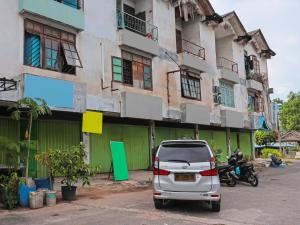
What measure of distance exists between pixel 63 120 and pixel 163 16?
8.38m

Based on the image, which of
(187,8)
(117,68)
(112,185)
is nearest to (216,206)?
(112,185)

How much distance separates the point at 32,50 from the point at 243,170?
30.7 feet

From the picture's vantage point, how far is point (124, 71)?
1631 centimetres

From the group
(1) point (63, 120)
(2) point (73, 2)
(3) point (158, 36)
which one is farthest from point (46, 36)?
(3) point (158, 36)

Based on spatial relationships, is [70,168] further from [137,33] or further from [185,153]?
[137,33]

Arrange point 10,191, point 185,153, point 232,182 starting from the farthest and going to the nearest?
point 232,182
point 10,191
point 185,153

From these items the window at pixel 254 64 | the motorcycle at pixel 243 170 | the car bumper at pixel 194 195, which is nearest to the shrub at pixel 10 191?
the car bumper at pixel 194 195

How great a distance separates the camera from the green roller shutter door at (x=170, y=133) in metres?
20.1

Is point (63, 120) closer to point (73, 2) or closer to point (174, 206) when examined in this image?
point (73, 2)

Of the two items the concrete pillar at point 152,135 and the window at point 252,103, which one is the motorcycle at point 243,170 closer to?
the concrete pillar at point 152,135

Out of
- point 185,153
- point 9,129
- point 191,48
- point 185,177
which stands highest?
point 191,48

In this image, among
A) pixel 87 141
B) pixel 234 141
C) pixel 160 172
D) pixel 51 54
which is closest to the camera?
pixel 160 172

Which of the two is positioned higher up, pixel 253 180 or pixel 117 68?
pixel 117 68

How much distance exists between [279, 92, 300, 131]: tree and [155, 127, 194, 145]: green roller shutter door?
4638 cm
